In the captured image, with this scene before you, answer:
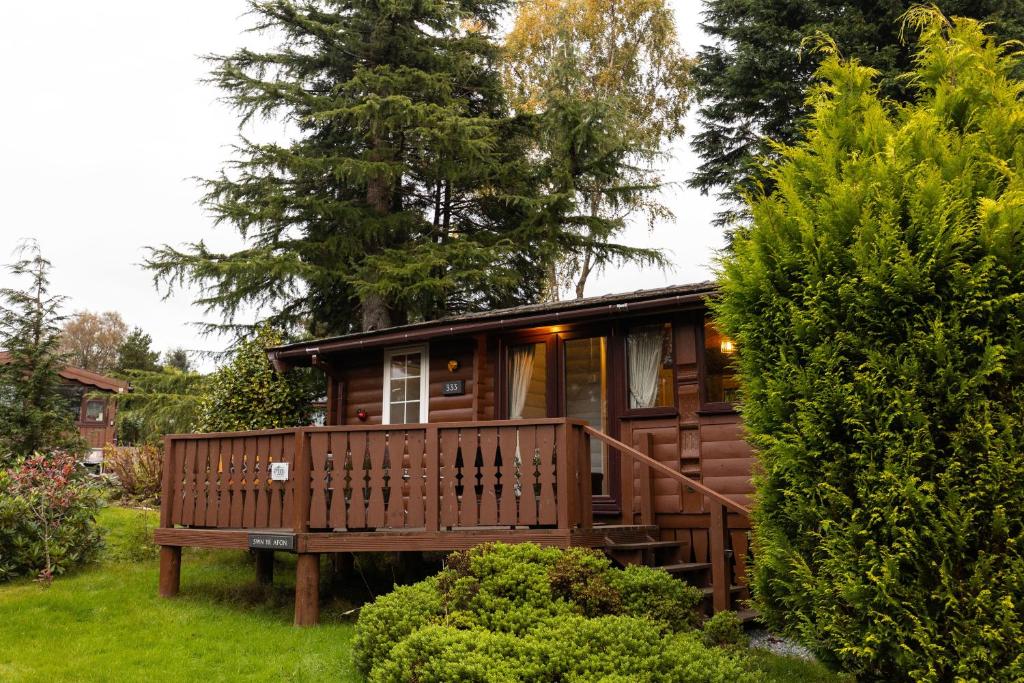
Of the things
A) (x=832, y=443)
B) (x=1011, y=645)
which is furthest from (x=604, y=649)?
(x=1011, y=645)

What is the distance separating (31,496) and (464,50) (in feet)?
44.6

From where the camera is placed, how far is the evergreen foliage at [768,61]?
15688 millimetres

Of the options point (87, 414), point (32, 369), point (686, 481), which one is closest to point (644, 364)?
point (686, 481)

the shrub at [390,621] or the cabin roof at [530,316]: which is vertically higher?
the cabin roof at [530,316]

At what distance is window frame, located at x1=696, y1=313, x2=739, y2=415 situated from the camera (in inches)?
329

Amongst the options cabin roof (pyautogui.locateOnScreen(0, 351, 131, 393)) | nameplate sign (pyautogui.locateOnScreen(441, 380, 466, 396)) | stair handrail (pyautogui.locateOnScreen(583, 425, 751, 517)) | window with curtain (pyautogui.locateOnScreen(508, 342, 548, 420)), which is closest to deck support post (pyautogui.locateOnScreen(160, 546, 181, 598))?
nameplate sign (pyautogui.locateOnScreen(441, 380, 466, 396))

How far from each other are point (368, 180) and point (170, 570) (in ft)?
36.3

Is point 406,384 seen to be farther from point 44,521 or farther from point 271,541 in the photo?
point 44,521

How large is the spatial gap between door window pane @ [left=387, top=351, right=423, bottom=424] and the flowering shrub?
3.71 meters

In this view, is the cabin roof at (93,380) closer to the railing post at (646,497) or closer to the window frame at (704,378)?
the railing post at (646,497)

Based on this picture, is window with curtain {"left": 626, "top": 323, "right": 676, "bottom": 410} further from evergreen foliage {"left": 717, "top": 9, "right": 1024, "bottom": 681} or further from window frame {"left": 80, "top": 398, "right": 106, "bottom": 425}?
window frame {"left": 80, "top": 398, "right": 106, "bottom": 425}

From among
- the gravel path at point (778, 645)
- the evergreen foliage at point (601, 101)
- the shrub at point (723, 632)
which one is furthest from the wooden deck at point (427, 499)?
the evergreen foliage at point (601, 101)

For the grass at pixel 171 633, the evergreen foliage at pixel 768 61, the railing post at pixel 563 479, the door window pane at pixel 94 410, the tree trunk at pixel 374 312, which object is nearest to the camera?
the grass at pixel 171 633

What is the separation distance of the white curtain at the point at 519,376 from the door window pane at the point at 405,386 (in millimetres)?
1445
